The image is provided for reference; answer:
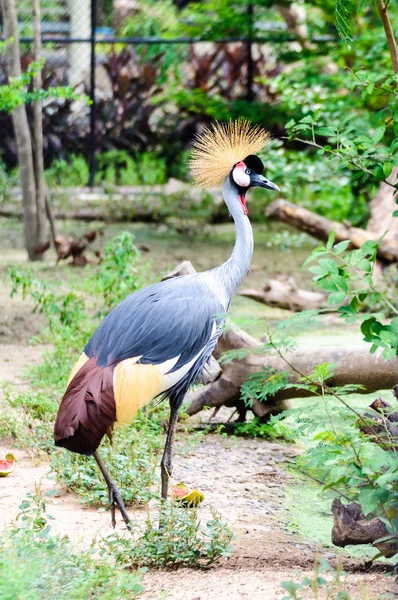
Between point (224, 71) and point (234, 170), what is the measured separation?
849cm

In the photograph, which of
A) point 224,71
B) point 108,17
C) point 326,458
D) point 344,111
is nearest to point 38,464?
point 326,458

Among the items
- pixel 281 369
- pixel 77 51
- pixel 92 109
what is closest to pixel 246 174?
pixel 281 369

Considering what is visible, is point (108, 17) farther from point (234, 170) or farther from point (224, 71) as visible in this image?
point (234, 170)

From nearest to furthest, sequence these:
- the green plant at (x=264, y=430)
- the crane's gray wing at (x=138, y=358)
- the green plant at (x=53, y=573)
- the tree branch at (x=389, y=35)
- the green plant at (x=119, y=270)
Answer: the green plant at (x=53, y=573) → the tree branch at (x=389, y=35) → the crane's gray wing at (x=138, y=358) → the green plant at (x=264, y=430) → the green plant at (x=119, y=270)

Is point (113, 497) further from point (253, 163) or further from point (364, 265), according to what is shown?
point (253, 163)

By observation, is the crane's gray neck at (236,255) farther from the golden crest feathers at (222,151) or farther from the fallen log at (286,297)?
the fallen log at (286,297)

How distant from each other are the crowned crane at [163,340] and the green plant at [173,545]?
24cm

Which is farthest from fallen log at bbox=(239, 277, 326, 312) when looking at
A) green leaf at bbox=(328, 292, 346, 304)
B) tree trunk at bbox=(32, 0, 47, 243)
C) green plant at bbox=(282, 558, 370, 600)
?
green leaf at bbox=(328, 292, 346, 304)

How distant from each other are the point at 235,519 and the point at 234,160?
164 centimetres

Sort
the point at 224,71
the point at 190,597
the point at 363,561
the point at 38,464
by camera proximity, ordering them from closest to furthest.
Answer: the point at 190,597
the point at 363,561
the point at 38,464
the point at 224,71

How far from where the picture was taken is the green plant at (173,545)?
10.8ft

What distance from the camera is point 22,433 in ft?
15.2

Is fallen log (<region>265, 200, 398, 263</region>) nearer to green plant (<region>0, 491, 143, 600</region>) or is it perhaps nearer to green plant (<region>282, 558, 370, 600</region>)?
green plant (<region>282, 558, 370, 600</region>)

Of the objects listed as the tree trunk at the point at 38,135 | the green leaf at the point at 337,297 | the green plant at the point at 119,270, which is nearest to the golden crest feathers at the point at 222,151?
the green plant at the point at 119,270
